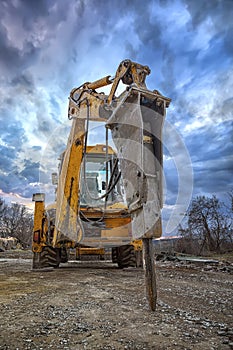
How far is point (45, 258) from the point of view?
7465mm

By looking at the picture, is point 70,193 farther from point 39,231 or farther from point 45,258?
point 45,258

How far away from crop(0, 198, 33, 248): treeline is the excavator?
2417 cm

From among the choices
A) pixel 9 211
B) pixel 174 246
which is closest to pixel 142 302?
pixel 174 246

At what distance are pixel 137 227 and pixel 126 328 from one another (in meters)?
0.90

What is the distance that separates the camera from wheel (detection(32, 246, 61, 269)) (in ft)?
24.2

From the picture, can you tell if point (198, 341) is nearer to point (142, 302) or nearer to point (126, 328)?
point (126, 328)

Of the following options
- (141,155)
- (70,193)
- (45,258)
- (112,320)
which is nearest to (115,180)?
(141,155)

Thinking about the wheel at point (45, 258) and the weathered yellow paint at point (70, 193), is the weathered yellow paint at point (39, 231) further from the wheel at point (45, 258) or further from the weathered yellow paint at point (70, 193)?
the weathered yellow paint at point (70, 193)

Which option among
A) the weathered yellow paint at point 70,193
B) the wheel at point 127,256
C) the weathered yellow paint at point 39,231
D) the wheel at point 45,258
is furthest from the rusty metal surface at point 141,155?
the wheel at point 45,258

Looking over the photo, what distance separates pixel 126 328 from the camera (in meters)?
2.45

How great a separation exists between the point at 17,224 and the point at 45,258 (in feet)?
112

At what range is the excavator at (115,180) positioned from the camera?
294 centimetres

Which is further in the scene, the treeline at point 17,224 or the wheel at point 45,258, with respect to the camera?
the treeline at point 17,224

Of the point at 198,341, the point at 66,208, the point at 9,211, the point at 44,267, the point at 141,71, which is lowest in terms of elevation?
the point at 198,341
